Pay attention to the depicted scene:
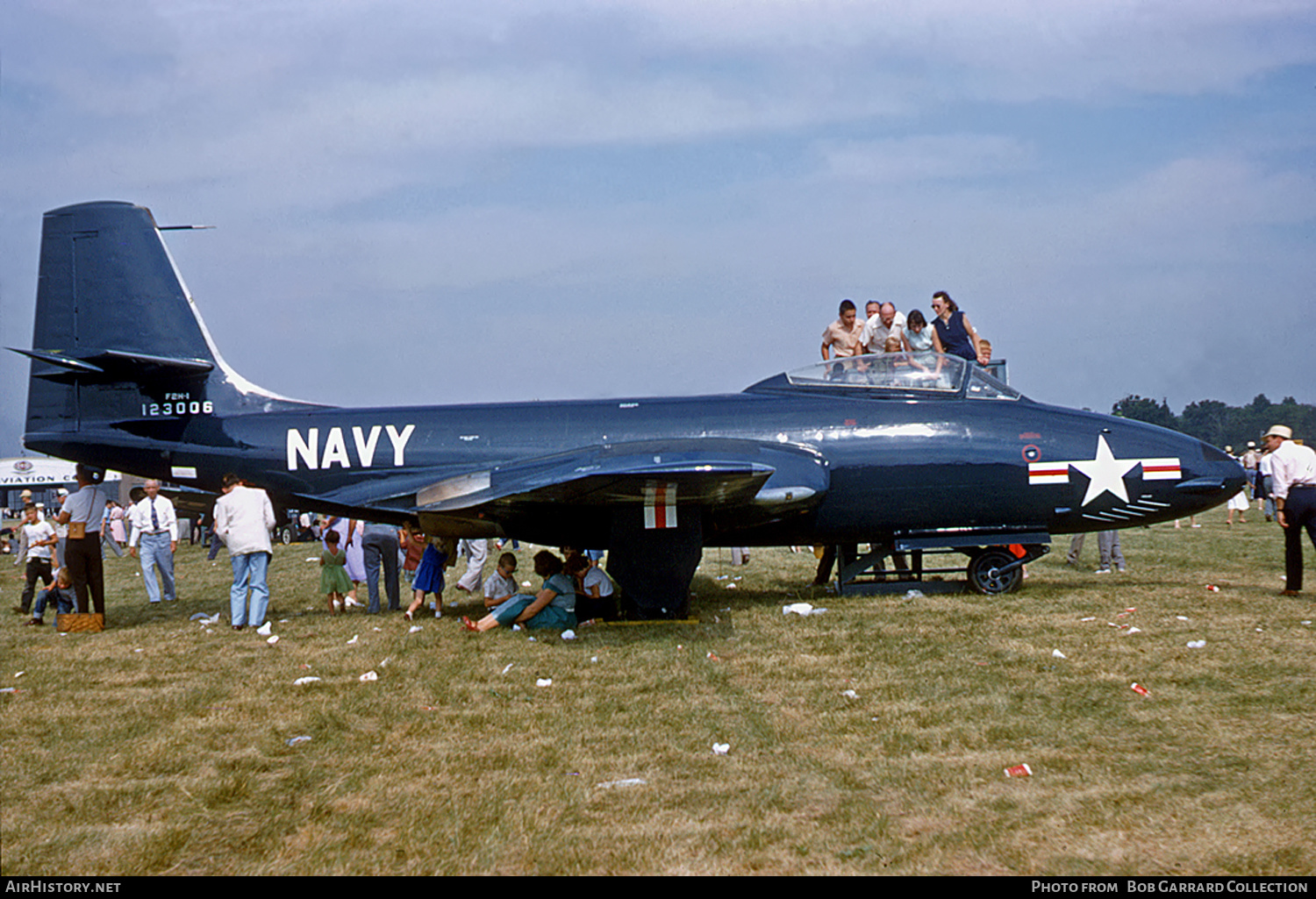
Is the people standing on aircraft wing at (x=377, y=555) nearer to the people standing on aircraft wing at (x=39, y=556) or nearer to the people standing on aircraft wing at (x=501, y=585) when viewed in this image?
the people standing on aircraft wing at (x=501, y=585)

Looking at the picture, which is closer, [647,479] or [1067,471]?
[647,479]

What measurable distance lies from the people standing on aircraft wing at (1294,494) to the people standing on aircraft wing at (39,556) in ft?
53.6

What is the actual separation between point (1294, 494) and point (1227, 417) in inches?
4341

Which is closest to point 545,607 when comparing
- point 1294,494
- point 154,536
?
point 1294,494

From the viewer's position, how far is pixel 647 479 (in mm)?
10062

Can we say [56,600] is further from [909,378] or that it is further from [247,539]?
[909,378]

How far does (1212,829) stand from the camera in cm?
455

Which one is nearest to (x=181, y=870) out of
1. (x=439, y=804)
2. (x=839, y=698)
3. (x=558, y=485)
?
(x=439, y=804)

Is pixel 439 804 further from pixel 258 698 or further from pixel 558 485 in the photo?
pixel 558 485

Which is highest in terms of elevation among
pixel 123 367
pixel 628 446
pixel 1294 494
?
pixel 123 367

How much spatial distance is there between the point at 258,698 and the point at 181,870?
377 cm

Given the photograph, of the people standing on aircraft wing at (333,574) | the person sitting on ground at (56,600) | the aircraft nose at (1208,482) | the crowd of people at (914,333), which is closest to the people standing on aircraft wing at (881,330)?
the crowd of people at (914,333)

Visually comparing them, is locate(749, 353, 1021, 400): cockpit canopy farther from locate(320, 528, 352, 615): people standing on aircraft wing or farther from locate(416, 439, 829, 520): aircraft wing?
locate(320, 528, 352, 615): people standing on aircraft wing

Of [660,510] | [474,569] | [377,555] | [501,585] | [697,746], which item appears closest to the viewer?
[697,746]
